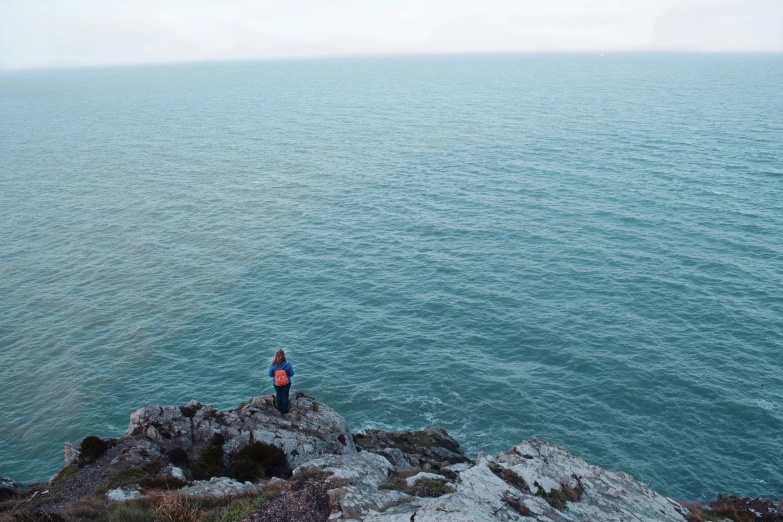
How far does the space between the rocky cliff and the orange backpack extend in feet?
8.65

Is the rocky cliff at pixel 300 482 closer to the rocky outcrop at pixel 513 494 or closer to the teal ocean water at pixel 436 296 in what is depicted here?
the rocky outcrop at pixel 513 494

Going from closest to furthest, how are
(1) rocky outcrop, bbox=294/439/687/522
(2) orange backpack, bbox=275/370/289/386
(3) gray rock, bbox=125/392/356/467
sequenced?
(1) rocky outcrop, bbox=294/439/687/522
(2) orange backpack, bbox=275/370/289/386
(3) gray rock, bbox=125/392/356/467

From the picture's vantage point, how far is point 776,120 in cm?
14788

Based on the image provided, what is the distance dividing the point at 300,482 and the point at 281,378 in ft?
32.1

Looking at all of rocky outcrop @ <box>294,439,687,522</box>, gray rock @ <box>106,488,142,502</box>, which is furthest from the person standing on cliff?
gray rock @ <box>106,488,142,502</box>

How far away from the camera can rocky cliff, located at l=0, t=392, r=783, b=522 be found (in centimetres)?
2086

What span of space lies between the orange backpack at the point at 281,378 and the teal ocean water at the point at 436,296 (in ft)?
65.3

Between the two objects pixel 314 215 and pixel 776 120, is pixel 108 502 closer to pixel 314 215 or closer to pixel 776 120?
pixel 314 215

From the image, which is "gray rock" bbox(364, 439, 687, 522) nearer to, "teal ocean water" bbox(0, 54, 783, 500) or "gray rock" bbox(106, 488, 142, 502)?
Answer: "gray rock" bbox(106, 488, 142, 502)

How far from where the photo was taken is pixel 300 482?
73.7 feet

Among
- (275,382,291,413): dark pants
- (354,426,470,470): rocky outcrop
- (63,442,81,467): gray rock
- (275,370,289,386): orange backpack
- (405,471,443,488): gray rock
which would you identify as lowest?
(354,426,470,470): rocky outcrop

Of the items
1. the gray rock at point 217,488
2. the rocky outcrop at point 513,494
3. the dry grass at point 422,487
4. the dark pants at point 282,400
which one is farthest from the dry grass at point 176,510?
the dark pants at point 282,400

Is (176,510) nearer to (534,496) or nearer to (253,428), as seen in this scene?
(253,428)

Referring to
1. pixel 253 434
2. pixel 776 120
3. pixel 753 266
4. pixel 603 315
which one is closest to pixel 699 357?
→ pixel 603 315
